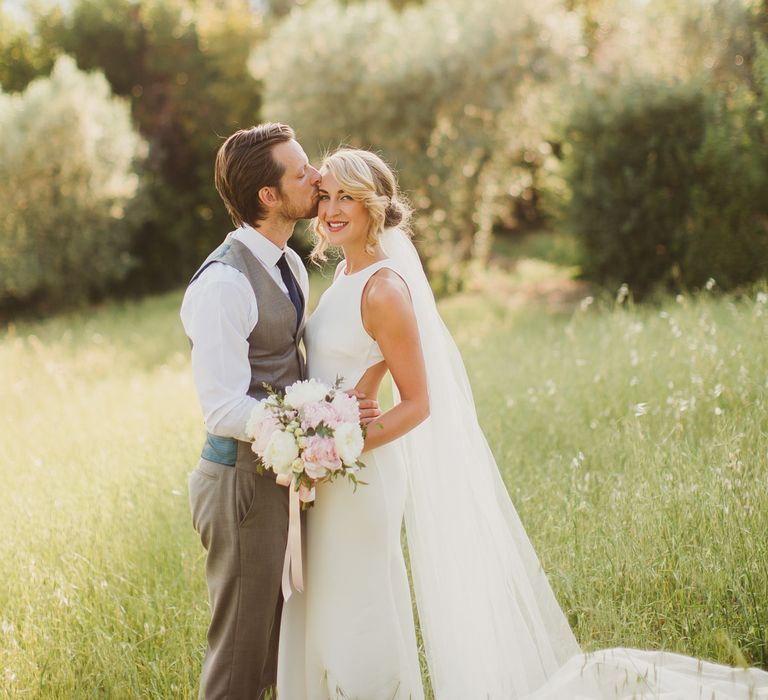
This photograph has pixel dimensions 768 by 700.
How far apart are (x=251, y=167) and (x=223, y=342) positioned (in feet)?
2.64

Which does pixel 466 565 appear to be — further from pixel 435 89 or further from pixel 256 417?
pixel 435 89

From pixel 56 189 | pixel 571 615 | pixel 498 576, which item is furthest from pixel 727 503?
pixel 56 189

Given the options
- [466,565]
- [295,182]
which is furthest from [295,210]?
[466,565]

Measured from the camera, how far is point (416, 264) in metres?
3.48

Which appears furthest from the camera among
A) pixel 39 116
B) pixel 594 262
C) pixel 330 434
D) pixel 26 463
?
pixel 39 116

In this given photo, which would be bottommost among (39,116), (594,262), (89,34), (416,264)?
(594,262)

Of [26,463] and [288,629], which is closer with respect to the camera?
[288,629]

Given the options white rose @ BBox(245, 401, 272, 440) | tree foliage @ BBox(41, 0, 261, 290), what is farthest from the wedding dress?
tree foliage @ BBox(41, 0, 261, 290)

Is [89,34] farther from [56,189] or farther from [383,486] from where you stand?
[383,486]

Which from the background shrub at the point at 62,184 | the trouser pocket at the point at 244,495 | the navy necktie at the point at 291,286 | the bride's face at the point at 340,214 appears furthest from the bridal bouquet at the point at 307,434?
the background shrub at the point at 62,184

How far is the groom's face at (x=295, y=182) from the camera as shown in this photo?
3234 millimetres

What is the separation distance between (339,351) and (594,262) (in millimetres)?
10088

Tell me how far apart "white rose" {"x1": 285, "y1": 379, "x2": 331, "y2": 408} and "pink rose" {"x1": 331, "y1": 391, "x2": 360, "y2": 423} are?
0.05m

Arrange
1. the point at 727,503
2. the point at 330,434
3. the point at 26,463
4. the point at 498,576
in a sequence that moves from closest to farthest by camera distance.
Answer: the point at 330,434 → the point at 498,576 → the point at 727,503 → the point at 26,463
